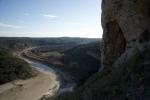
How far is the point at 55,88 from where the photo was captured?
39375 mm

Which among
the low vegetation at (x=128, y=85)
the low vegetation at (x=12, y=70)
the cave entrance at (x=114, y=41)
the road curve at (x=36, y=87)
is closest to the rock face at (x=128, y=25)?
the cave entrance at (x=114, y=41)

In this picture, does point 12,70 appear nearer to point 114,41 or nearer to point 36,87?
point 36,87

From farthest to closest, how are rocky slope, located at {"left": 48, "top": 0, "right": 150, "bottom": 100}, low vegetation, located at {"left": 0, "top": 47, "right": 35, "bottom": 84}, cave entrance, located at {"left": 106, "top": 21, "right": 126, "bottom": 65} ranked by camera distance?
low vegetation, located at {"left": 0, "top": 47, "right": 35, "bottom": 84}, cave entrance, located at {"left": 106, "top": 21, "right": 126, "bottom": 65}, rocky slope, located at {"left": 48, "top": 0, "right": 150, "bottom": 100}

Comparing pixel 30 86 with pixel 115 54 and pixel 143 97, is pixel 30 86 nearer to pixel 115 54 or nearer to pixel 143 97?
pixel 115 54

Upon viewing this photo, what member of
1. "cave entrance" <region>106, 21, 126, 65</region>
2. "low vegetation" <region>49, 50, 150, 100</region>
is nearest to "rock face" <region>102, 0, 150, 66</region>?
"cave entrance" <region>106, 21, 126, 65</region>

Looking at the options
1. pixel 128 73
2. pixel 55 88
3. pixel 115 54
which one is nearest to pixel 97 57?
pixel 55 88

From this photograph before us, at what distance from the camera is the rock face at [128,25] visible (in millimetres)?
12281

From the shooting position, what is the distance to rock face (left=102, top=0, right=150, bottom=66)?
40.3ft

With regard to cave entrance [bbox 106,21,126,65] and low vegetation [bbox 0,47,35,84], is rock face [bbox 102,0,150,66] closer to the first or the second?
cave entrance [bbox 106,21,126,65]

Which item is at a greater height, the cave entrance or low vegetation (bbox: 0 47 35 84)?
the cave entrance

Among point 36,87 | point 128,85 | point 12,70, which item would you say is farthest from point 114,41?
point 12,70

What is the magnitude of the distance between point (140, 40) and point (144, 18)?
1143 millimetres

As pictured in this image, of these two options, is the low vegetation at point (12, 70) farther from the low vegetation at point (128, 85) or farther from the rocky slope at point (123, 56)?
the low vegetation at point (128, 85)

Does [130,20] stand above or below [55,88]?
above
